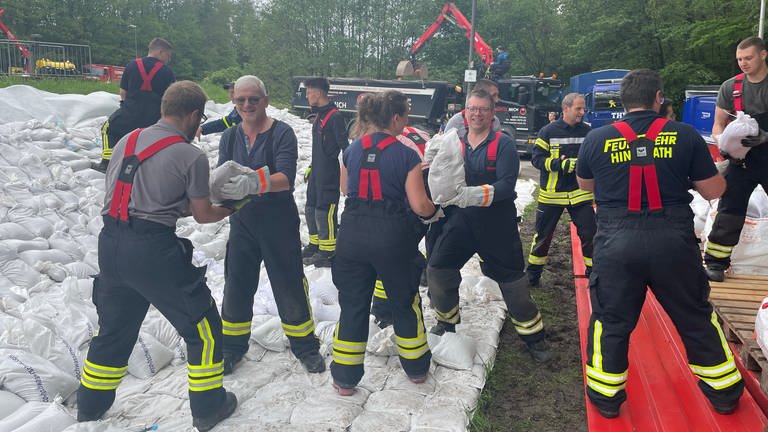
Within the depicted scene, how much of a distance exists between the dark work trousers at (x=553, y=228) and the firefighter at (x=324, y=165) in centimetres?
196

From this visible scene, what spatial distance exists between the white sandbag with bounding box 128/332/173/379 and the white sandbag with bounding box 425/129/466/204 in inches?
82.1

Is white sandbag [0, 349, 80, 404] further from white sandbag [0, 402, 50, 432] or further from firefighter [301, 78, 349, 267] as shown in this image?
firefighter [301, 78, 349, 267]

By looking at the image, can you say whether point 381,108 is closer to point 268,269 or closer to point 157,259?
point 268,269

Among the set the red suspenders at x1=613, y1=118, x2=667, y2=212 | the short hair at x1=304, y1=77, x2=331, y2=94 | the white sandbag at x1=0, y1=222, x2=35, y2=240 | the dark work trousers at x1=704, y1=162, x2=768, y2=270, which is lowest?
the white sandbag at x1=0, y1=222, x2=35, y2=240

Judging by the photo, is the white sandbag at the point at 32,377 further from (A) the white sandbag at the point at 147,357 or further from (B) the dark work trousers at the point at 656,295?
(B) the dark work trousers at the point at 656,295

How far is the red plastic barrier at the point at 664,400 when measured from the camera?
9.43 feet

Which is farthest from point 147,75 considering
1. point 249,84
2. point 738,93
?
point 738,93

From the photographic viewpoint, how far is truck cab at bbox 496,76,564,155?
1608cm

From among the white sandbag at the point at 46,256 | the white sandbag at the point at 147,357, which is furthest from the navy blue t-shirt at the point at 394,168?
the white sandbag at the point at 46,256

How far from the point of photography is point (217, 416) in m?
3.33

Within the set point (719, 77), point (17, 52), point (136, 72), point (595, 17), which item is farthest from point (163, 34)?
point (136, 72)

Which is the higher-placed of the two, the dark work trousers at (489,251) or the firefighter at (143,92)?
the firefighter at (143,92)

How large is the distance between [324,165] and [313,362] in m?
2.56

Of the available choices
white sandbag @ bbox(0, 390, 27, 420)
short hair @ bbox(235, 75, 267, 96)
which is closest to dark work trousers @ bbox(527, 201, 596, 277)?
short hair @ bbox(235, 75, 267, 96)
